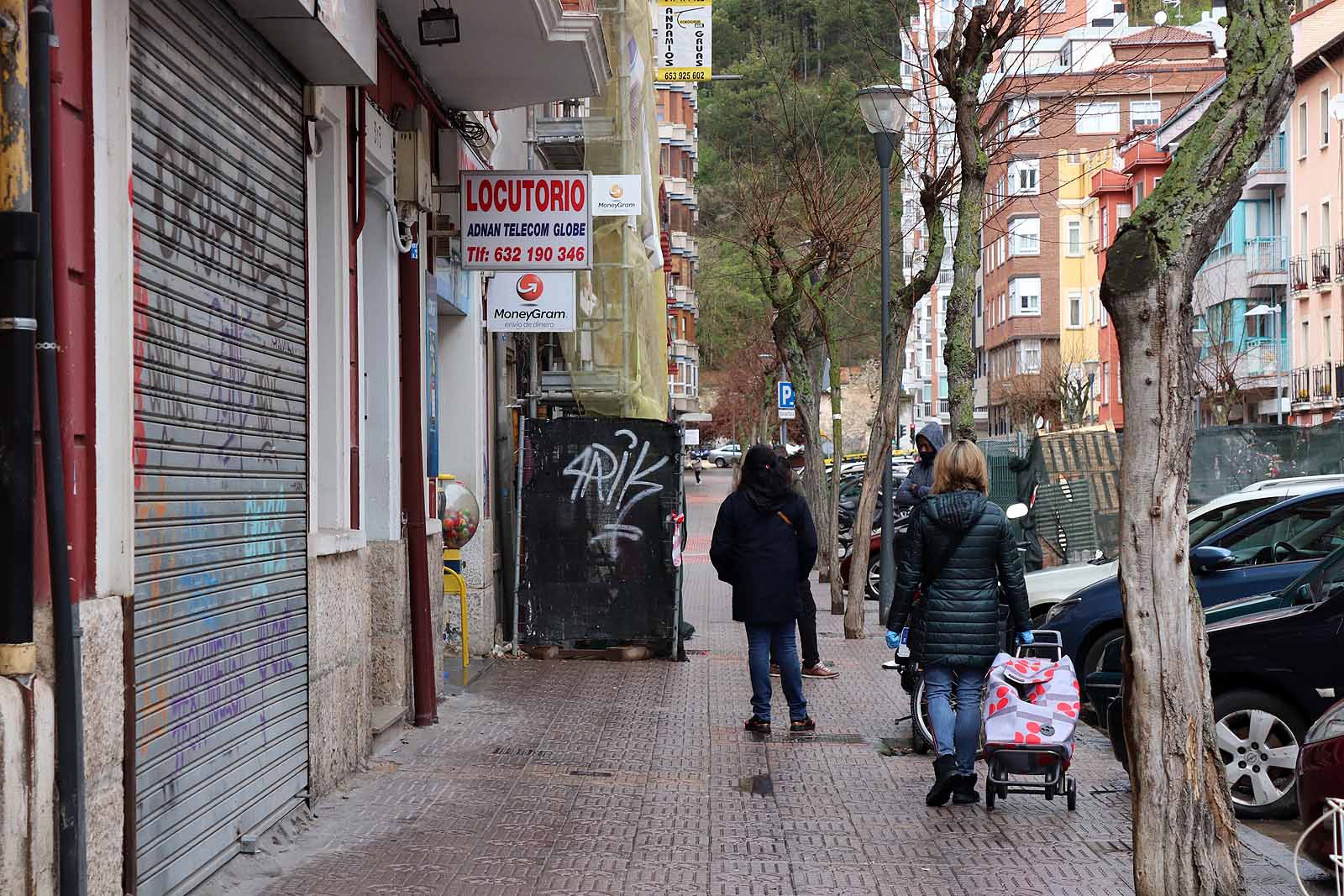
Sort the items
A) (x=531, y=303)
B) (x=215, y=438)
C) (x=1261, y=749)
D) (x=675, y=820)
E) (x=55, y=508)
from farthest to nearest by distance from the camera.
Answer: (x=531, y=303) < (x=1261, y=749) < (x=675, y=820) < (x=215, y=438) < (x=55, y=508)

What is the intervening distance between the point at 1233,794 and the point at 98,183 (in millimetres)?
6356

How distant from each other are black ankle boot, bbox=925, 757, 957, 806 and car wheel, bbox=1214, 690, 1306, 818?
1429mm

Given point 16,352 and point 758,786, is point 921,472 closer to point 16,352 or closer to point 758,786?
point 758,786

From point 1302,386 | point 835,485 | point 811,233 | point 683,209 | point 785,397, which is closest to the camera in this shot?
point 835,485

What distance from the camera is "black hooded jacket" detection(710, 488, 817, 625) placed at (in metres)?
10.6

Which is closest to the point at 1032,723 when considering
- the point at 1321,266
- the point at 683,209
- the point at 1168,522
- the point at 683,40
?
the point at 1168,522

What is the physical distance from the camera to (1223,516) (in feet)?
45.1

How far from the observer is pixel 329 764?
8.27m

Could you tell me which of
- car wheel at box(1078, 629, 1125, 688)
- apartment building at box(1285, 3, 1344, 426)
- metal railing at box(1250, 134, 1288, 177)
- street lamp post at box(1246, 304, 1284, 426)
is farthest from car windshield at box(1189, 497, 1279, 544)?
metal railing at box(1250, 134, 1288, 177)

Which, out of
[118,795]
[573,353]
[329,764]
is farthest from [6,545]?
[573,353]

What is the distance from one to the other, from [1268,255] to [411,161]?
48.9m

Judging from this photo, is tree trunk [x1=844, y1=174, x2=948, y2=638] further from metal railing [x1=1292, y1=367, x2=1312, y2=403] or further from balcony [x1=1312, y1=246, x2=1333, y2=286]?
metal railing [x1=1292, y1=367, x2=1312, y2=403]

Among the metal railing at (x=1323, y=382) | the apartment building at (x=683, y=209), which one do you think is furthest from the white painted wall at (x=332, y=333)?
the apartment building at (x=683, y=209)

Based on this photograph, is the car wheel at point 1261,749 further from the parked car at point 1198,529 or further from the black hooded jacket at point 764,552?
the parked car at point 1198,529
